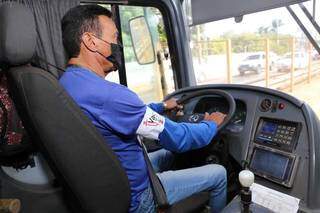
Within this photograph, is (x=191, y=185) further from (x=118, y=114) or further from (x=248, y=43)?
(x=248, y=43)

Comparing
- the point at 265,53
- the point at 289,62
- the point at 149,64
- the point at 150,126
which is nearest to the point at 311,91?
the point at 289,62

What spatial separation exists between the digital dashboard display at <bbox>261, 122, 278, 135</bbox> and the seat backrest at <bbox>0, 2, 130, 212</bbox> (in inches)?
31.6

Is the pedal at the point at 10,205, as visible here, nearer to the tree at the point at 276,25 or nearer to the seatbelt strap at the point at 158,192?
the seatbelt strap at the point at 158,192

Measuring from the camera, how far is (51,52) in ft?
6.35

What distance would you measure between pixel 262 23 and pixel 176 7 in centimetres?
86

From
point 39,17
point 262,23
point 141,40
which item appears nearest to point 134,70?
point 141,40

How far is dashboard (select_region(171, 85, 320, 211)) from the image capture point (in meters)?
1.38

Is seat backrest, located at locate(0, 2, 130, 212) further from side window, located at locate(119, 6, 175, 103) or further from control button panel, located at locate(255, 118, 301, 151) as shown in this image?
side window, located at locate(119, 6, 175, 103)

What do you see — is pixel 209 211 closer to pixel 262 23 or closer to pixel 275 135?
pixel 275 135

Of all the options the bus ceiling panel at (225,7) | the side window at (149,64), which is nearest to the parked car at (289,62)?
the bus ceiling panel at (225,7)

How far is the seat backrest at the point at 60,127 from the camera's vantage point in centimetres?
93

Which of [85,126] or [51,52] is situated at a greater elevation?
[51,52]

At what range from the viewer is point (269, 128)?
61.8 inches

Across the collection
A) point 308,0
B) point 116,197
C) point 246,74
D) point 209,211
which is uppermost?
point 308,0
